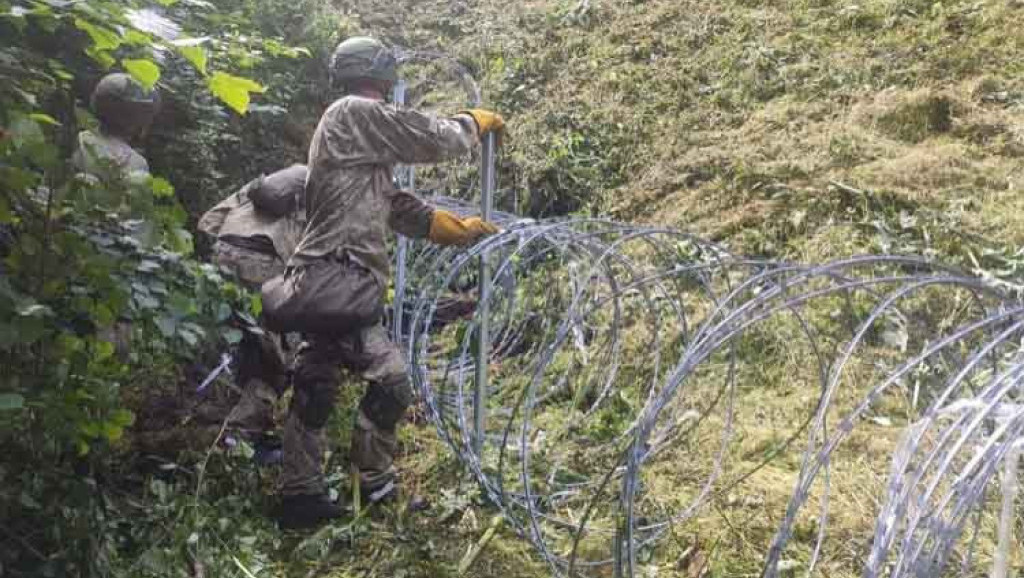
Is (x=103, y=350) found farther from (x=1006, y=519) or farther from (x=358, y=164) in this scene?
(x=1006, y=519)

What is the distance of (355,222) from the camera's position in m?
3.54

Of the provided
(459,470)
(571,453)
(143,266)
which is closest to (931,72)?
(571,453)

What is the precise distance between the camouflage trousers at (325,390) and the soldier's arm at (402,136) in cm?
73

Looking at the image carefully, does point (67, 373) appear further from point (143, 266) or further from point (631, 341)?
point (631, 341)

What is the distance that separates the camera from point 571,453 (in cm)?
438

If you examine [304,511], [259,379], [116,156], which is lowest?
[304,511]

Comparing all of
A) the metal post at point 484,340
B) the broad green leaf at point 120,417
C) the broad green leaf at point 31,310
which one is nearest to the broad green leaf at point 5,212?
the broad green leaf at point 31,310

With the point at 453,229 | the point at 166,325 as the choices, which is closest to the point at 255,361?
the point at 453,229

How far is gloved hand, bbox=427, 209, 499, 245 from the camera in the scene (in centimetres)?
373

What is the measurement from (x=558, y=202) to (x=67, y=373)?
5.37 m

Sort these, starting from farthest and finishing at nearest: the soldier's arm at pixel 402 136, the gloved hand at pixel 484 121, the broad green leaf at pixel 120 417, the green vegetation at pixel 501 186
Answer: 1. the gloved hand at pixel 484 121
2. the soldier's arm at pixel 402 136
3. the broad green leaf at pixel 120 417
4. the green vegetation at pixel 501 186

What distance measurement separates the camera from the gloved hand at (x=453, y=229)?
3.73 meters

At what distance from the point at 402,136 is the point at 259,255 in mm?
1102

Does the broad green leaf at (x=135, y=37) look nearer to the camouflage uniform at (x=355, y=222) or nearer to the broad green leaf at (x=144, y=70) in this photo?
the broad green leaf at (x=144, y=70)
